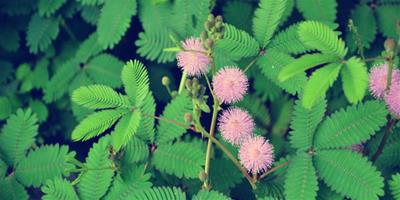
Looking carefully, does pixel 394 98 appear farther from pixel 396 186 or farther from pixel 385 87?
pixel 396 186

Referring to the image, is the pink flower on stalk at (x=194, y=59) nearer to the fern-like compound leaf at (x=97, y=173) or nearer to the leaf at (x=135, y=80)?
the leaf at (x=135, y=80)

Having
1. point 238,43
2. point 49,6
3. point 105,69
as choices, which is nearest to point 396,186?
point 238,43

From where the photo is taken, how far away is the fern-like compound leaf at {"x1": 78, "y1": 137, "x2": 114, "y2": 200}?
201 cm

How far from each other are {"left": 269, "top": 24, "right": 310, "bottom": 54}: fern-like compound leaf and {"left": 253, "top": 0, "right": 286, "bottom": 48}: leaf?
52 millimetres

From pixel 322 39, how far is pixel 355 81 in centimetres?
21

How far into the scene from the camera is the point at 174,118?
2.12m

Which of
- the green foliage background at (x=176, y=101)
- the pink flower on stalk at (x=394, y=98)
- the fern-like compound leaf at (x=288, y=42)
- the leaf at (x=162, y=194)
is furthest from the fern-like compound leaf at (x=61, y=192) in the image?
the pink flower on stalk at (x=394, y=98)

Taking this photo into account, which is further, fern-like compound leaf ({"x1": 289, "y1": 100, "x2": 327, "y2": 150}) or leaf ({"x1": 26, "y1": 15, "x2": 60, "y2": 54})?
leaf ({"x1": 26, "y1": 15, "x2": 60, "y2": 54})

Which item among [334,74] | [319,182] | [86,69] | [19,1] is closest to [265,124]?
[319,182]

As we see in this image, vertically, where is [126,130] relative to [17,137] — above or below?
above

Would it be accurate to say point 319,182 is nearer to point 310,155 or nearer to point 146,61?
point 310,155

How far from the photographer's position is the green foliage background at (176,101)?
1836 mm

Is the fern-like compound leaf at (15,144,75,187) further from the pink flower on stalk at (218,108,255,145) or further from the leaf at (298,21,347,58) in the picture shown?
the leaf at (298,21,347,58)

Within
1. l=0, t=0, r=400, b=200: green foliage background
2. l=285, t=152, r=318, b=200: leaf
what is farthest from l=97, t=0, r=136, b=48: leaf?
l=285, t=152, r=318, b=200: leaf
